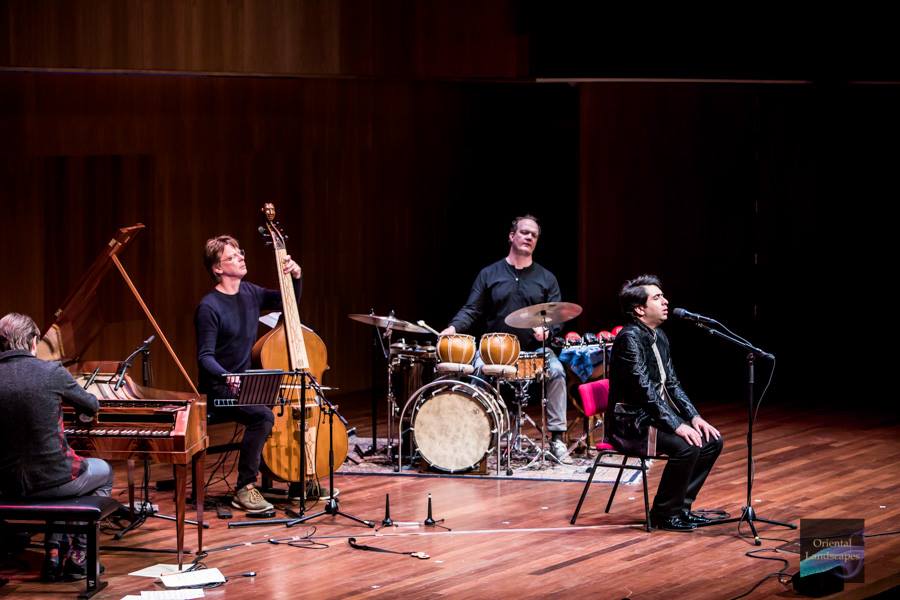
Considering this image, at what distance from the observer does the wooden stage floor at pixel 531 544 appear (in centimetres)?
517

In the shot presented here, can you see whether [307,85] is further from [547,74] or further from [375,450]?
[375,450]

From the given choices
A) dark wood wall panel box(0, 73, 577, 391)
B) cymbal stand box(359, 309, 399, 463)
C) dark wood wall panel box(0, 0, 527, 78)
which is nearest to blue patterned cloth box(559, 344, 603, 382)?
cymbal stand box(359, 309, 399, 463)

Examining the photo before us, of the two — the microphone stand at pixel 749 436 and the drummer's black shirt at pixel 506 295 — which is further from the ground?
the drummer's black shirt at pixel 506 295

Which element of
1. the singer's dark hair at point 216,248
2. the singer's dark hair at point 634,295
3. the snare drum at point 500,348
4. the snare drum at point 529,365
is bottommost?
the snare drum at point 529,365

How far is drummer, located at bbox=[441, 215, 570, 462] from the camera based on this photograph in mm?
7727

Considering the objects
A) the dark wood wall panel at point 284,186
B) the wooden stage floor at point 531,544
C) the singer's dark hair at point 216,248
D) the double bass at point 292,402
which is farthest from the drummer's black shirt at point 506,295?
the dark wood wall panel at point 284,186

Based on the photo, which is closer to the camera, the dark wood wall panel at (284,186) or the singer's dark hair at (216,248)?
the singer's dark hair at (216,248)

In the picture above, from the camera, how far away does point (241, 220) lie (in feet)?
30.6

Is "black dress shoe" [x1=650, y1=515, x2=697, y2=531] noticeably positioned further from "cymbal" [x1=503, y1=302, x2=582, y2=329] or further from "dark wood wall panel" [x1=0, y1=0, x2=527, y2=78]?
"dark wood wall panel" [x1=0, y1=0, x2=527, y2=78]

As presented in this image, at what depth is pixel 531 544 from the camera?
585 cm

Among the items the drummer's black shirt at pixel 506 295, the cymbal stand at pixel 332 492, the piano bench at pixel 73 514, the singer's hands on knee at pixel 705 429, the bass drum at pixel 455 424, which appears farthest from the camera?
the drummer's black shirt at pixel 506 295

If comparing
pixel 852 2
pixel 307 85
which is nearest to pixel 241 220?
pixel 307 85

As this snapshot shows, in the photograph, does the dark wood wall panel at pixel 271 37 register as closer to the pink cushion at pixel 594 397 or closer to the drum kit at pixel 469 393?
the drum kit at pixel 469 393

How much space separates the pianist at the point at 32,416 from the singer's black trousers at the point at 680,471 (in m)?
2.66
